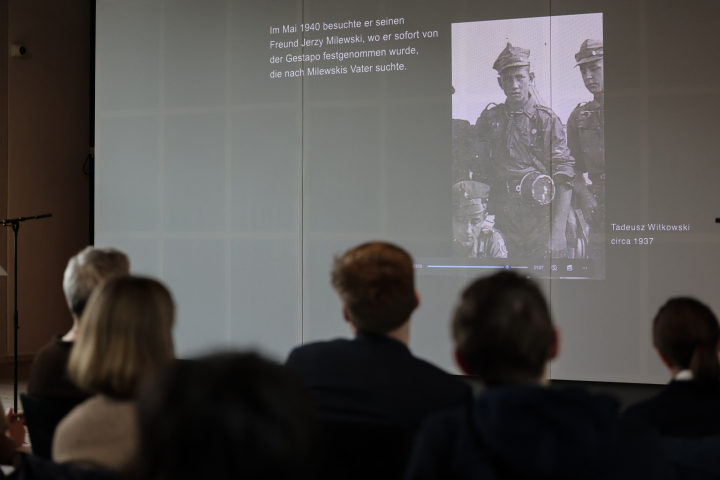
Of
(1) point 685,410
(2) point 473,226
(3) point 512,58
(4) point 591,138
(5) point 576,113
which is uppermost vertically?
(3) point 512,58

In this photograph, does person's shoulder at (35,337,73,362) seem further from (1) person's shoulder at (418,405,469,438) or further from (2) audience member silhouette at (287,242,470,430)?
(1) person's shoulder at (418,405,469,438)

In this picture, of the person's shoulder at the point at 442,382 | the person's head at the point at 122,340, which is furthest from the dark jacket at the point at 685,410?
the person's head at the point at 122,340

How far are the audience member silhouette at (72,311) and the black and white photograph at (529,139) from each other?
2862mm

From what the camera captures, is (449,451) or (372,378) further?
(372,378)

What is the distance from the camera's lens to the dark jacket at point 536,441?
986mm

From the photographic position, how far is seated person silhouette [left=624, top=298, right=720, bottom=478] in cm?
141

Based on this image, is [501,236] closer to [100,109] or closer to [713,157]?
[713,157]

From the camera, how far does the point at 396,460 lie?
1.38 m

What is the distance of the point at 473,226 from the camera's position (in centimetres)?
480

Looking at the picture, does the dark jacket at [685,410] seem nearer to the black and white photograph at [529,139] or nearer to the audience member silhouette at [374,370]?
the audience member silhouette at [374,370]

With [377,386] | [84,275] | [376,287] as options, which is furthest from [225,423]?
[84,275]

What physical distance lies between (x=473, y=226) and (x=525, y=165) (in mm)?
542

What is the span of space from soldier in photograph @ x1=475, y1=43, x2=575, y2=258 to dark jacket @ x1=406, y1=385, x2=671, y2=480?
3653mm

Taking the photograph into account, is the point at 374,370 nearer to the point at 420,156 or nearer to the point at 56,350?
the point at 56,350
